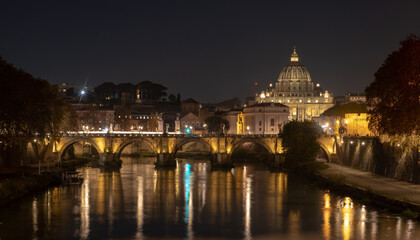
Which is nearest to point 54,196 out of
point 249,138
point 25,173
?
point 25,173

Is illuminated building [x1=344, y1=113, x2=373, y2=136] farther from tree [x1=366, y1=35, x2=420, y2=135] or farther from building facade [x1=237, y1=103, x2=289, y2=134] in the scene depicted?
building facade [x1=237, y1=103, x2=289, y2=134]

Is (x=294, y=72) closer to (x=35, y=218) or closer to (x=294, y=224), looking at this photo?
(x=294, y=224)

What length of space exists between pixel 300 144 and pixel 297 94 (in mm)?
101997

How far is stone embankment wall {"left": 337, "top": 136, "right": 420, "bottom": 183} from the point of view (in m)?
41.5

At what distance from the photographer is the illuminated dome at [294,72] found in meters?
169

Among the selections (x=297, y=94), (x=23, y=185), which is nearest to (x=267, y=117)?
(x=297, y=94)

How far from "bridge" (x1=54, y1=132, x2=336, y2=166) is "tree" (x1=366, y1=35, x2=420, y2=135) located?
29359 millimetres

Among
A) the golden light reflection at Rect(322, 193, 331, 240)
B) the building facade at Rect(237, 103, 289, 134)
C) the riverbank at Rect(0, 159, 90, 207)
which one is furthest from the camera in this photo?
the building facade at Rect(237, 103, 289, 134)

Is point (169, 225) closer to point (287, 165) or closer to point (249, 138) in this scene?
point (287, 165)

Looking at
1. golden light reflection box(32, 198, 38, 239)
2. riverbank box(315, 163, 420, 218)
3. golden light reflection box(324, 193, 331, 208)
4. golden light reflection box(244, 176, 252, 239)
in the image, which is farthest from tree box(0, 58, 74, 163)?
riverbank box(315, 163, 420, 218)

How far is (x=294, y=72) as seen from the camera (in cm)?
16975

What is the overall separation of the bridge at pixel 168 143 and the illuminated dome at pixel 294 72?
317 feet

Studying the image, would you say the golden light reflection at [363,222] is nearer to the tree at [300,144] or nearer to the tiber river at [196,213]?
the tiber river at [196,213]

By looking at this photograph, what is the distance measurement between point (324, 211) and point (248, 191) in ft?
35.9
